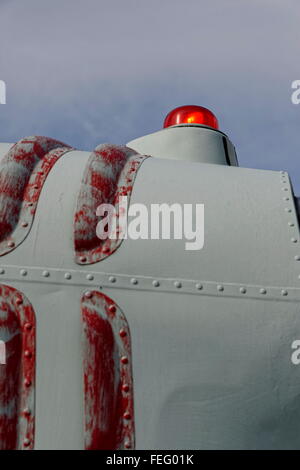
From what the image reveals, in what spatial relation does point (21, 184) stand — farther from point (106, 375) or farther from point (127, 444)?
point (127, 444)

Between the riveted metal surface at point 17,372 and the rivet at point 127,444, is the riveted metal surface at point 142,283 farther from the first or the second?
→ the rivet at point 127,444

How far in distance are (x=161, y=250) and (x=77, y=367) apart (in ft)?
1.88

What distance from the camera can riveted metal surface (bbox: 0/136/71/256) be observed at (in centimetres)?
192

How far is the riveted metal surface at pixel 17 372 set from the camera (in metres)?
1.72

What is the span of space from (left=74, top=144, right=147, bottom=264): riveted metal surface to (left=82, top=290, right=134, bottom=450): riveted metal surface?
190 mm

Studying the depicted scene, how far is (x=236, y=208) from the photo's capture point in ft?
6.79

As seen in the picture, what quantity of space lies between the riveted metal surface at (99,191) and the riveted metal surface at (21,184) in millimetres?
202

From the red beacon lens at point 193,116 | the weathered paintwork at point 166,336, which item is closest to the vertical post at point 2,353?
the weathered paintwork at point 166,336

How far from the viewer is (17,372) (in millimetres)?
1767

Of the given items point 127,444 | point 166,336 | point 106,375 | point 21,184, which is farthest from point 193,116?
point 127,444

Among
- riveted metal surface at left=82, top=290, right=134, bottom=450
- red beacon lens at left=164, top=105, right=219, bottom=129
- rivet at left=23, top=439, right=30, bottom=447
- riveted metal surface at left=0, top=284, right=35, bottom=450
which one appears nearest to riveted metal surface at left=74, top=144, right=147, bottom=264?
riveted metal surface at left=82, top=290, right=134, bottom=450

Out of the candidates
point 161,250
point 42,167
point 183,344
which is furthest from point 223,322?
point 42,167

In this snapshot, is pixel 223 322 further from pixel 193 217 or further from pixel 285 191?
pixel 285 191

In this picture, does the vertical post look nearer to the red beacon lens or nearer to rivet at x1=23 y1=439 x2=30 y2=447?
rivet at x1=23 y1=439 x2=30 y2=447
